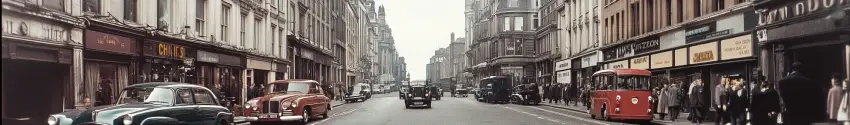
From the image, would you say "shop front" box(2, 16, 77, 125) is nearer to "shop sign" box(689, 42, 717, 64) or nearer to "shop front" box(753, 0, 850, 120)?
"shop front" box(753, 0, 850, 120)

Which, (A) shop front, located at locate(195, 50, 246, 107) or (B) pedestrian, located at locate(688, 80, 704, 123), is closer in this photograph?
(B) pedestrian, located at locate(688, 80, 704, 123)

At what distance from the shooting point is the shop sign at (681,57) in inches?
1178

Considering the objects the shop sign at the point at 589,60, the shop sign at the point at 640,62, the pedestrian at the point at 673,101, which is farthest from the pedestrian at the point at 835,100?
the shop sign at the point at 589,60

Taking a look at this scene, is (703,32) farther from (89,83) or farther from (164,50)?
(89,83)

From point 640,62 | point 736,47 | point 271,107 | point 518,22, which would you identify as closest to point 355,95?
point 640,62

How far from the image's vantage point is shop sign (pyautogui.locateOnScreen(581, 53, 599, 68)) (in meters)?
44.2

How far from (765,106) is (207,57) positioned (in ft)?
69.0

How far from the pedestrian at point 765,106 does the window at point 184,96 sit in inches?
430

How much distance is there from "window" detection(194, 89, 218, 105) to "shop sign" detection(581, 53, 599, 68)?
32553 mm

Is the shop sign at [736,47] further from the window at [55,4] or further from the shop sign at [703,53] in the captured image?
the window at [55,4]

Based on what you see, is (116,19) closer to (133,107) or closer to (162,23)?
(162,23)

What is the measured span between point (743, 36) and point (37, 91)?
20.3 m

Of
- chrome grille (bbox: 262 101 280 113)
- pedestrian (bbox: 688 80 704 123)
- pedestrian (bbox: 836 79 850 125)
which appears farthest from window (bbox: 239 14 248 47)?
pedestrian (bbox: 836 79 850 125)

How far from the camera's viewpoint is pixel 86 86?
1977 cm
